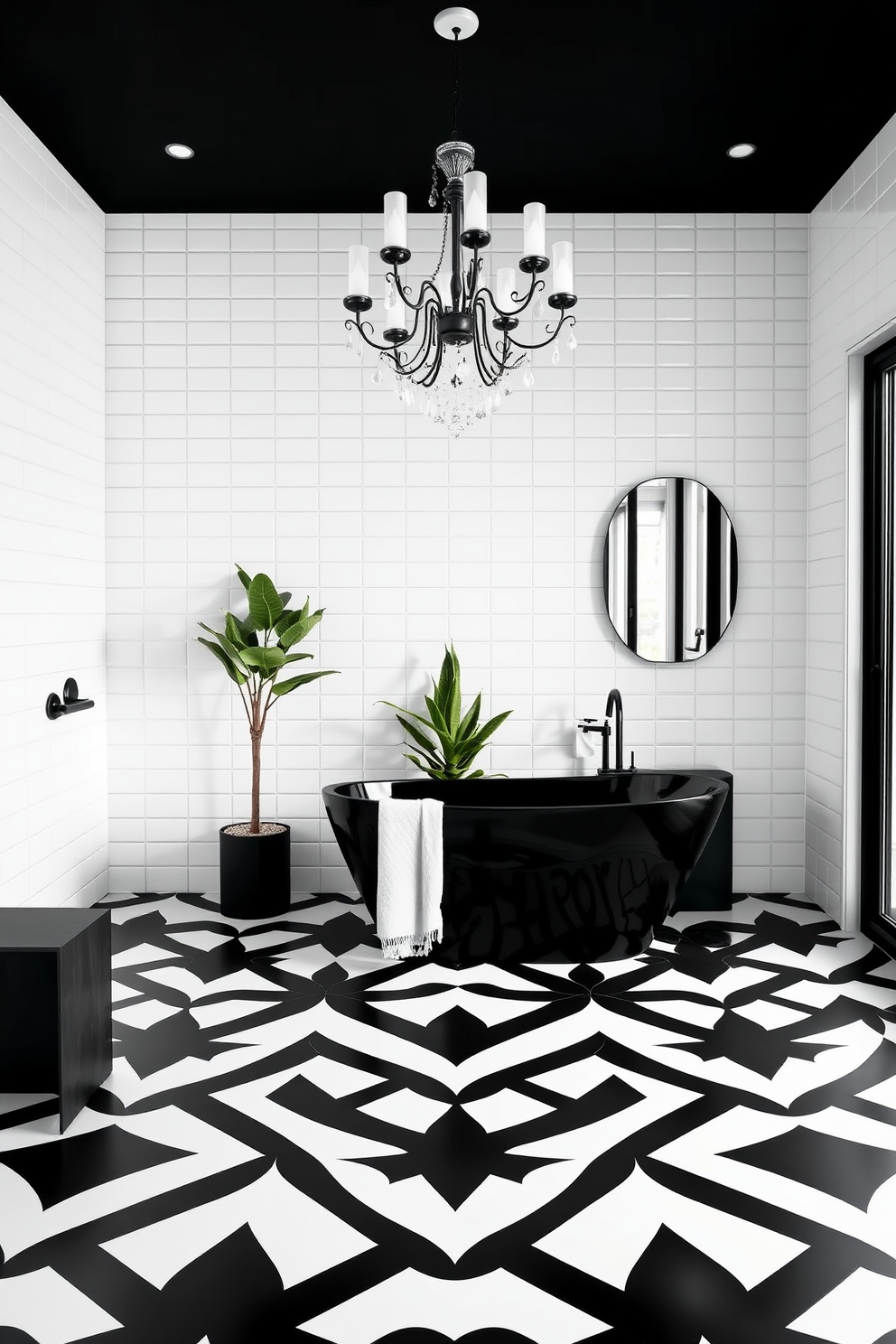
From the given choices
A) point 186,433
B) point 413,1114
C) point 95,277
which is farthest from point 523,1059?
point 95,277

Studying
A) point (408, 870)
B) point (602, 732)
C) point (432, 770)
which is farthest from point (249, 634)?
point (602, 732)

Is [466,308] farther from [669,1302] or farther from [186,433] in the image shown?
[669,1302]

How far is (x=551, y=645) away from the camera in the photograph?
14.0 feet

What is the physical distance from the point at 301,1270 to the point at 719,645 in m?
3.24

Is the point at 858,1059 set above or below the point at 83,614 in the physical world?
below

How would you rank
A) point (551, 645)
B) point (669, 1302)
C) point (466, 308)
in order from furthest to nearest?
point (551, 645)
point (466, 308)
point (669, 1302)

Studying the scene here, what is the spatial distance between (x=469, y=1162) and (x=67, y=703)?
246cm

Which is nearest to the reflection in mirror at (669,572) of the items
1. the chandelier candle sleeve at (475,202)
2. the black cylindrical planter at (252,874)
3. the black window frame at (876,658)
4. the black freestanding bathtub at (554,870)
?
the black window frame at (876,658)

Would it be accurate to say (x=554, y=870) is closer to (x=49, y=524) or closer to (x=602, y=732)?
(x=602, y=732)

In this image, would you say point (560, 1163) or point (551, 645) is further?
point (551, 645)

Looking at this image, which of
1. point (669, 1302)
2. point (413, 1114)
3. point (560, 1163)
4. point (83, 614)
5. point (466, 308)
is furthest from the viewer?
point (83, 614)

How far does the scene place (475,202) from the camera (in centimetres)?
234

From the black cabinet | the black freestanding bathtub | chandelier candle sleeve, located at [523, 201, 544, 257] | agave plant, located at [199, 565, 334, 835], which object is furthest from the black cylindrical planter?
chandelier candle sleeve, located at [523, 201, 544, 257]

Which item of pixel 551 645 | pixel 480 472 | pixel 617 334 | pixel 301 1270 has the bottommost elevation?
pixel 301 1270
